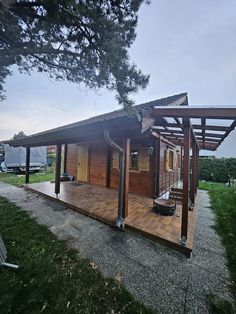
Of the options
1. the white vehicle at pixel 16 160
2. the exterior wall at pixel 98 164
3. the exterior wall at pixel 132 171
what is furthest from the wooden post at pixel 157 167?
the white vehicle at pixel 16 160

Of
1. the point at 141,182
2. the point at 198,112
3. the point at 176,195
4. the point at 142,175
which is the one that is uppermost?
the point at 198,112

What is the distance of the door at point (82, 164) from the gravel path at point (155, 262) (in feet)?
15.7

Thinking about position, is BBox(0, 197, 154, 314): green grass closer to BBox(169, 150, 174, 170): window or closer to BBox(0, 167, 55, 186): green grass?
BBox(169, 150, 174, 170): window

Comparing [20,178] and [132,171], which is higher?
[132,171]

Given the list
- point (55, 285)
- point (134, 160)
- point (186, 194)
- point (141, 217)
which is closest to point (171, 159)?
point (134, 160)

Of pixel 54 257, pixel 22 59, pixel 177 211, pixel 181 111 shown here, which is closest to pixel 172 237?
pixel 177 211

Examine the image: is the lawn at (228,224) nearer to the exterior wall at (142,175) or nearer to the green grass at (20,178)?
the exterior wall at (142,175)

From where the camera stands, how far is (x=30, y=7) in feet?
7.16

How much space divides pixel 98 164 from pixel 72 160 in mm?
2785

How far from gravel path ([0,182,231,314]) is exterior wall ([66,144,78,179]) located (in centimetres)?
583

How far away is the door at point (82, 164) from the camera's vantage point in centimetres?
908

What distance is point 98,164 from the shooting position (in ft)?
27.7

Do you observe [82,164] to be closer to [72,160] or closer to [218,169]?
[72,160]

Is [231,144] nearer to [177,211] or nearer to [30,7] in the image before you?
[177,211]
